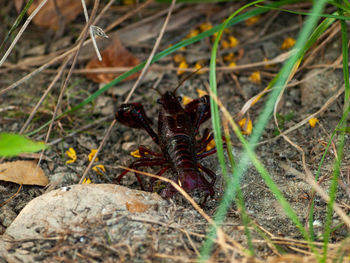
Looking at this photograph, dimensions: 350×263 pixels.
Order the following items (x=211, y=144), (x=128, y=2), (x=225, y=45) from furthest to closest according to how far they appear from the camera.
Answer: (x=128, y=2) < (x=225, y=45) < (x=211, y=144)

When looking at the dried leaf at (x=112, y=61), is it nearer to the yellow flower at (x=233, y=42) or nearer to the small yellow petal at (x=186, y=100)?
the small yellow petal at (x=186, y=100)

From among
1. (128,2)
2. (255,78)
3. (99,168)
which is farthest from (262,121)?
(128,2)

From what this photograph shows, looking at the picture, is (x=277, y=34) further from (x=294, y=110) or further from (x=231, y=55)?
(x=294, y=110)

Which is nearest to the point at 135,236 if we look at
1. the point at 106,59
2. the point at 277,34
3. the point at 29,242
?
the point at 29,242

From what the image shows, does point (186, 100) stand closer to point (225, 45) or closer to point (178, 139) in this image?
point (178, 139)

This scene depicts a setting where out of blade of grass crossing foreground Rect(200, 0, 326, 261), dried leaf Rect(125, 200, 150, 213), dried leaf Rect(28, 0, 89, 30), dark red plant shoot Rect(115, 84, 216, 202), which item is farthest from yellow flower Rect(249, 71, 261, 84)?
dried leaf Rect(28, 0, 89, 30)

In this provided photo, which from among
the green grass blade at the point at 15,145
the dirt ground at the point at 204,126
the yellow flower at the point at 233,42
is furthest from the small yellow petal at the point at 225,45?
the green grass blade at the point at 15,145

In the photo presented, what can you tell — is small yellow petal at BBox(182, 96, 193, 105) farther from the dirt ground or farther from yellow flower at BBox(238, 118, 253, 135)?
yellow flower at BBox(238, 118, 253, 135)
